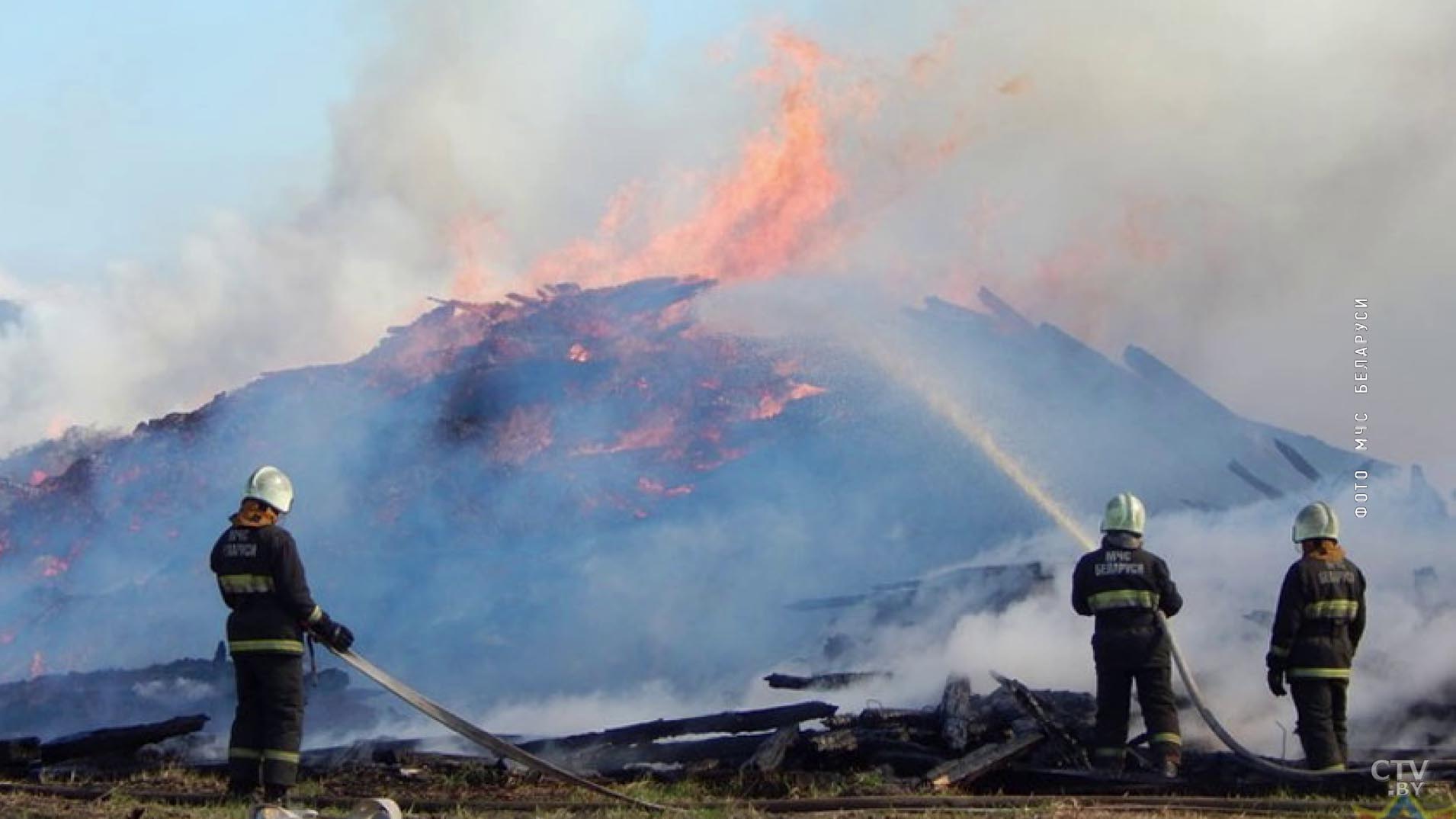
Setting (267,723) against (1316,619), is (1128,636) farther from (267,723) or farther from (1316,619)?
(267,723)

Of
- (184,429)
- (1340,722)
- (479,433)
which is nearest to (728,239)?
(479,433)

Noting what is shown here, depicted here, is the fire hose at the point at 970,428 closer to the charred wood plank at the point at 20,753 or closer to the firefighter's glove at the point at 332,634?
the firefighter's glove at the point at 332,634

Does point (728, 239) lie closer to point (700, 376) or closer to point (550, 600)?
point (700, 376)

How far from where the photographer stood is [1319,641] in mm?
11320

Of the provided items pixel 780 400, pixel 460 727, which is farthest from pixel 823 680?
pixel 780 400

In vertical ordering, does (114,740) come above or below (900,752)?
above

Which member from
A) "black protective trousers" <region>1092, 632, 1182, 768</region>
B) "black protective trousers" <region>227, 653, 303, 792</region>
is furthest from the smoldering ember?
"black protective trousers" <region>227, 653, 303, 792</region>

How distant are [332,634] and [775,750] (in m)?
3.43

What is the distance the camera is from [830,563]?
19.7m

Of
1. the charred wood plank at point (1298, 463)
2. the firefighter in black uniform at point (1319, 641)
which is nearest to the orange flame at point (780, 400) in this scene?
the charred wood plank at point (1298, 463)

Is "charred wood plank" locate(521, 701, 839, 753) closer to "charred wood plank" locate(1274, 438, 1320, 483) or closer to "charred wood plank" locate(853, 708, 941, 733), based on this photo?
"charred wood plank" locate(853, 708, 941, 733)

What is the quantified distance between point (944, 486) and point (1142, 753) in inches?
315

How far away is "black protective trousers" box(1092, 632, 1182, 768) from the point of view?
37.2 ft

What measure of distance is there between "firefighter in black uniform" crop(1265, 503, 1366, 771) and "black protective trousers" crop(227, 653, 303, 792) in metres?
6.12
